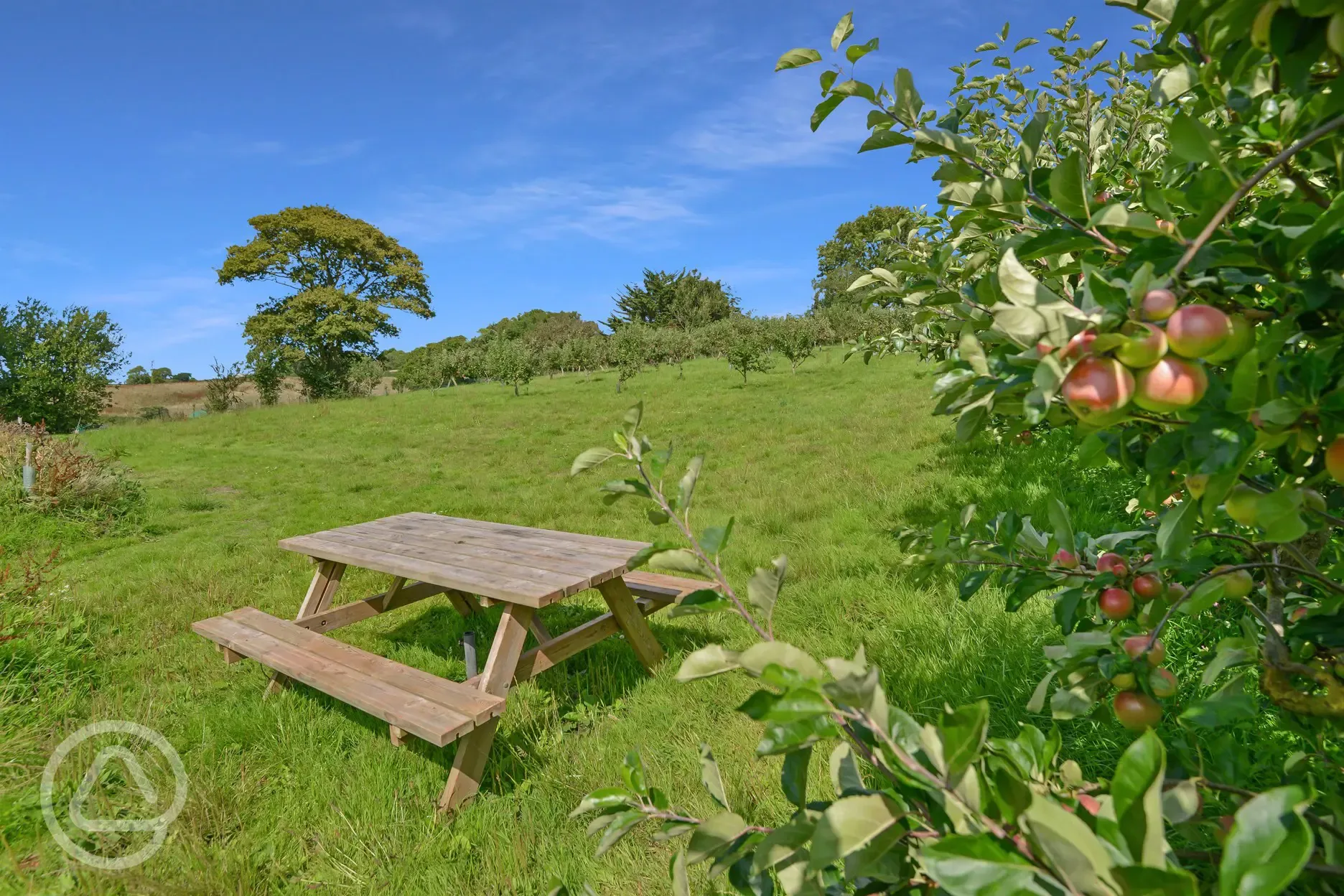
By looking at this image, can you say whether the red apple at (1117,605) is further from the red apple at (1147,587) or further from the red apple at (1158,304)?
the red apple at (1158,304)

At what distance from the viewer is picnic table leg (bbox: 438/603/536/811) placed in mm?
2523

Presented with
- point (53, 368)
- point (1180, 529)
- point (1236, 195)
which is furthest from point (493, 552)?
point (53, 368)

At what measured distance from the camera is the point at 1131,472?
0.98 metres

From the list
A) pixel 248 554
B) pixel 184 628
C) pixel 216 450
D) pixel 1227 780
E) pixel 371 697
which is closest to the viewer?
pixel 1227 780

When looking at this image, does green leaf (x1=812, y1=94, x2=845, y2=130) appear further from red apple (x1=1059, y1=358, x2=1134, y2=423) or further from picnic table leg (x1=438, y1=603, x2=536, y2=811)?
picnic table leg (x1=438, y1=603, x2=536, y2=811)

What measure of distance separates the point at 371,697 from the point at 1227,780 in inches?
106

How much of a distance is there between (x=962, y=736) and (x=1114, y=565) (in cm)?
90

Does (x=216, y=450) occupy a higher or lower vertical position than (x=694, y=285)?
lower

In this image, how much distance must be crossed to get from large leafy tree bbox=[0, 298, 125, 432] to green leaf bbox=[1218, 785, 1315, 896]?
2655 cm

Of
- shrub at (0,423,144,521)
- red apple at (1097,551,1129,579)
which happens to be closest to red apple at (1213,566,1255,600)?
red apple at (1097,551,1129,579)

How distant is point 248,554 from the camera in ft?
20.7

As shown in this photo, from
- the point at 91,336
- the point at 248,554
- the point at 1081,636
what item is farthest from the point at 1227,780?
the point at 91,336

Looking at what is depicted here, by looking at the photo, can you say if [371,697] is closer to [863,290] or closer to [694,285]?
[863,290]

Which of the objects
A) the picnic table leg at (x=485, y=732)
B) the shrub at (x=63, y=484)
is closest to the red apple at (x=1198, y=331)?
the picnic table leg at (x=485, y=732)
